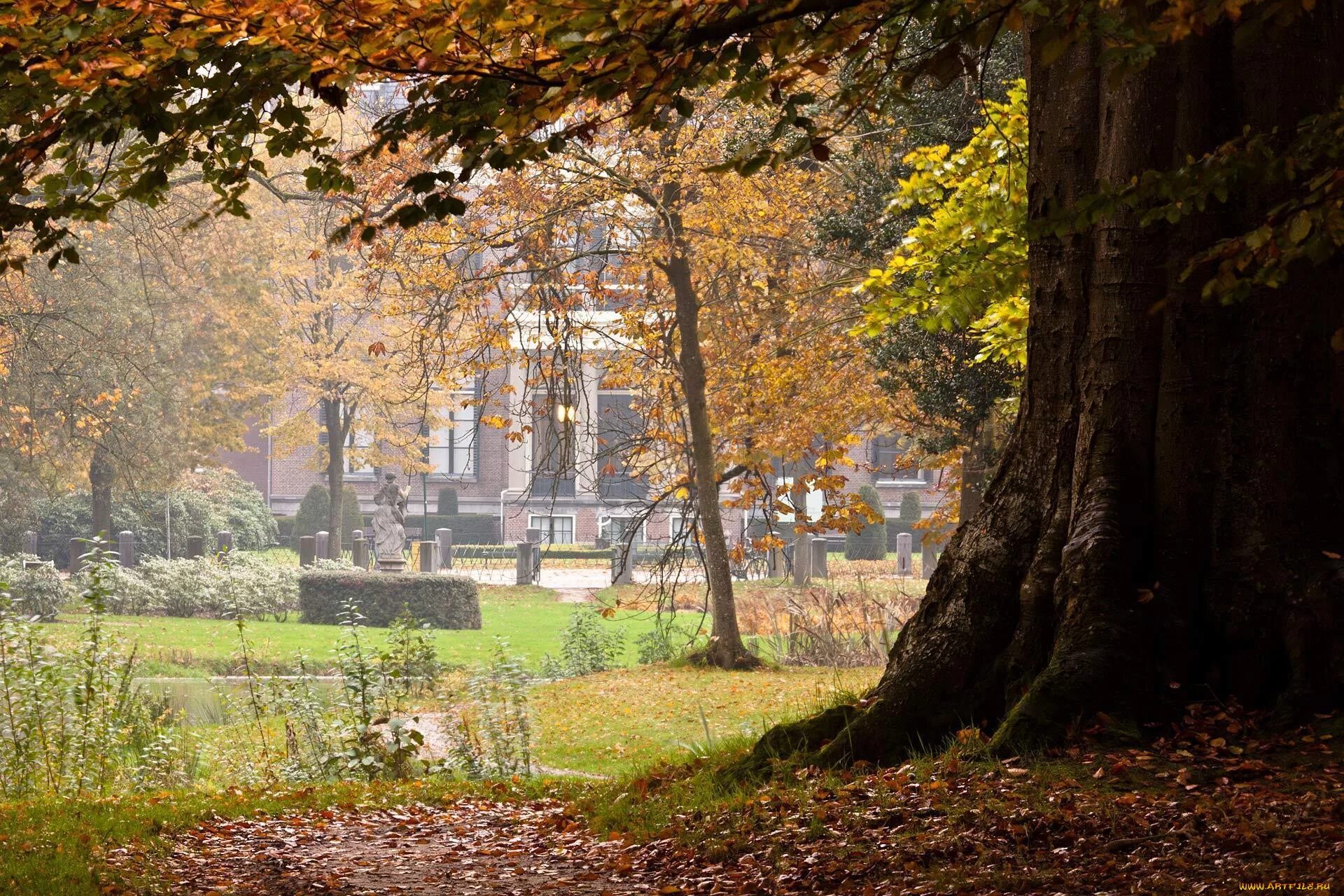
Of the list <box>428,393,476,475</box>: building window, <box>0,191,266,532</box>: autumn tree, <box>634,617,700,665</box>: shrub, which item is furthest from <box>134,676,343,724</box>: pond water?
<box>428,393,476,475</box>: building window

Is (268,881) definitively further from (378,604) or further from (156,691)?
(378,604)

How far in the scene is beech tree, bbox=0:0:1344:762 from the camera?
13.5 ft

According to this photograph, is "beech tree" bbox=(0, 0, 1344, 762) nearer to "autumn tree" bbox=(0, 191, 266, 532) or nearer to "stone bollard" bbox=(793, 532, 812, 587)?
"autumn tree" bbox=(0, 191, 266, 532)

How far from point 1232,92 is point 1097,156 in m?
0.66

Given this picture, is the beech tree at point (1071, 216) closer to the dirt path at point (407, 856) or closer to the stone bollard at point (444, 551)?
the dirt path at point (407, 856)

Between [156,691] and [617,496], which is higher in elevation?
[617,496]

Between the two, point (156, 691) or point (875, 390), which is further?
point (875, 390)

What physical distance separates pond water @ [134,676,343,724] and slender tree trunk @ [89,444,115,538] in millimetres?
14139

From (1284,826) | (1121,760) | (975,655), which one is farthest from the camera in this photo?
(975,655)

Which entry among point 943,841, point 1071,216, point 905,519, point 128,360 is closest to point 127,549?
point 128,360

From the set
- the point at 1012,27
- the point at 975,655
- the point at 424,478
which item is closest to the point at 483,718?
the point at 975,655

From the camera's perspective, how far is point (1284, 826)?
172 inches

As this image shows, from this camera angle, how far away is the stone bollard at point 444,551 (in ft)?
107

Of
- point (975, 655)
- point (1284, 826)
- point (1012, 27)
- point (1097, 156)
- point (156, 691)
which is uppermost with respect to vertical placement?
point (1097, 156)
